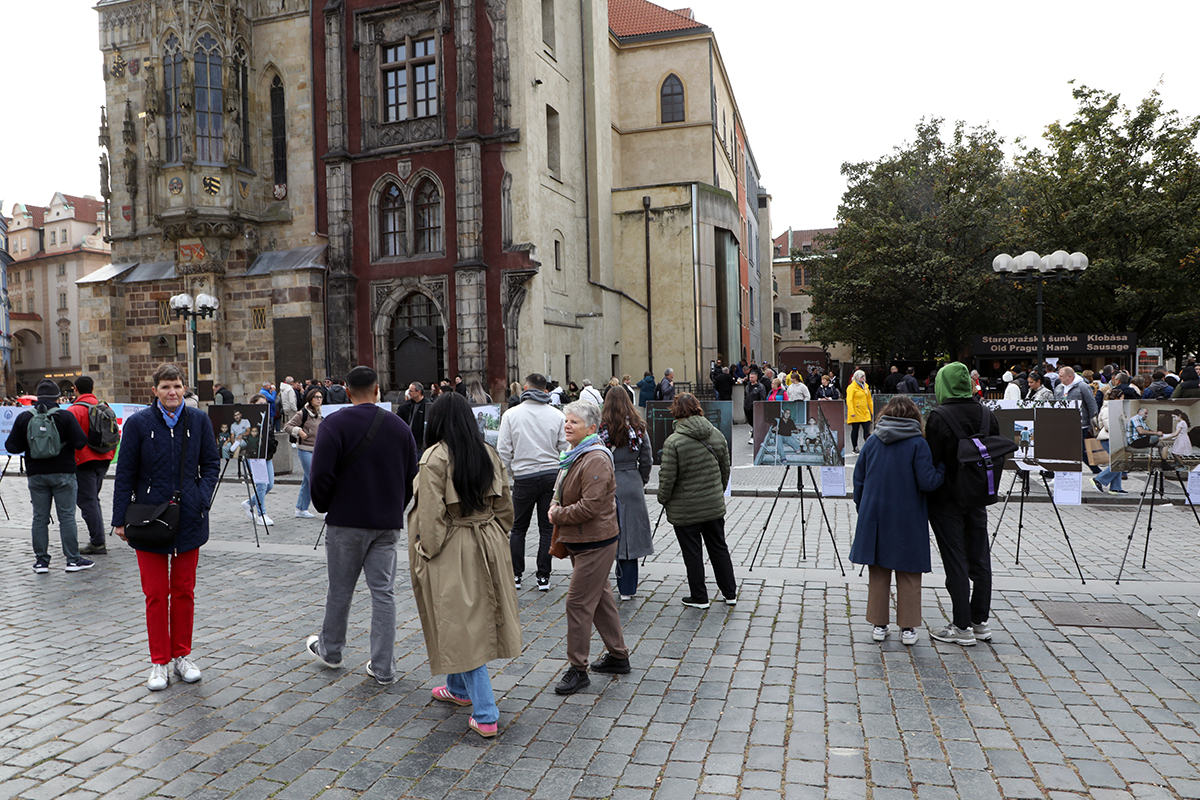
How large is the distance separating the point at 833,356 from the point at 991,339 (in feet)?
207

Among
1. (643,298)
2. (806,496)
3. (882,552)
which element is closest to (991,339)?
(643,298)

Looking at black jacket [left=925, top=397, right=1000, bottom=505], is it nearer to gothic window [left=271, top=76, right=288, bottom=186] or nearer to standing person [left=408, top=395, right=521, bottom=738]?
standing person [left=408, top=395, right=521, bottom=738]

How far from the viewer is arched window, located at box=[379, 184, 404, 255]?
2838 centimetres

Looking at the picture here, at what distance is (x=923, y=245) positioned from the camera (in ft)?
116

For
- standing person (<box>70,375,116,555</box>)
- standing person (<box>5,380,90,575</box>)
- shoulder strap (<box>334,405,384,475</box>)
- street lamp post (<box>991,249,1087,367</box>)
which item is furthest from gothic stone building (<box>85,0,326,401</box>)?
shoulder strap (<box>334,405,384,475</box>)

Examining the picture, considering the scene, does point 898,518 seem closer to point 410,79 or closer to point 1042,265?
point 1042,265

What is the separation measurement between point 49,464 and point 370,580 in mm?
5741

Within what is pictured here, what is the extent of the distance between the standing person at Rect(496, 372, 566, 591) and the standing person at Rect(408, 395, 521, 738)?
3.09 metres

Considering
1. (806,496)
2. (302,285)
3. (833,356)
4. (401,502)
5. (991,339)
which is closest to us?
(401,502)

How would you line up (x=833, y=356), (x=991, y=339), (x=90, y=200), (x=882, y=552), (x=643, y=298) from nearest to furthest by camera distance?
1. (x=882, y=552)
2. (x=991, y=339)
3. (x=643, y=298)
4. (x=90, y=200)
5. (x=833, y=356)

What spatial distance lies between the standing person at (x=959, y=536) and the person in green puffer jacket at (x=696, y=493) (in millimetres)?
1730

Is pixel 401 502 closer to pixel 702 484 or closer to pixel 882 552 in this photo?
pixel 702 484

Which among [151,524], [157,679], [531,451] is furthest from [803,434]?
[157,679]

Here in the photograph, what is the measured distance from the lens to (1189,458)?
9.82 m
